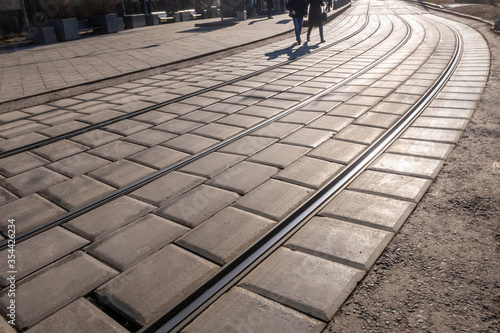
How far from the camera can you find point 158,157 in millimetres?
4551

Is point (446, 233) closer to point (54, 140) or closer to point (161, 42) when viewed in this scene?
point (54, 140)

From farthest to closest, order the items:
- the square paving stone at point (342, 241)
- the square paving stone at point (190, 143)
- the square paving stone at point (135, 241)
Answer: the square paving stone at point (190, 143) → the square paving stone at point (135, 241) → the square paving stone at point (342, 241)

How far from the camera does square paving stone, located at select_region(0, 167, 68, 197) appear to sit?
3.97 metres

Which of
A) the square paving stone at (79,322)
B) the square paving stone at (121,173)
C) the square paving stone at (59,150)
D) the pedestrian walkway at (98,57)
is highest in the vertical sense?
the pedestrian walkway at (98,57)

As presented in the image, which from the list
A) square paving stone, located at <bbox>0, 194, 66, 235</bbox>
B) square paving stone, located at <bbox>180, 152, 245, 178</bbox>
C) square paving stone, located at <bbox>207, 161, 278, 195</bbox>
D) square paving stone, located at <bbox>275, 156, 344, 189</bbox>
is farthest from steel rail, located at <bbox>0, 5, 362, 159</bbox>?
square paving stone, located at <bbox>275, 156, 344, 189</bbox>

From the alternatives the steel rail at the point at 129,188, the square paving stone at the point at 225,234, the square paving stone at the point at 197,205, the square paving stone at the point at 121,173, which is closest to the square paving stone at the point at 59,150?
the square paving stone at the point at 121,173

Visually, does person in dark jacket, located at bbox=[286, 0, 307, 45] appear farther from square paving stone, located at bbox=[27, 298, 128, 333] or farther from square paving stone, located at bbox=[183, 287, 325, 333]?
square paving stone, located at bbox=[27, 298, 128, 333]

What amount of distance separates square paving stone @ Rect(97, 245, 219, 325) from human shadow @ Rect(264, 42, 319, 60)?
331 inches

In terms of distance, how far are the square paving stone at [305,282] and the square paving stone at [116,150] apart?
2.52 meters

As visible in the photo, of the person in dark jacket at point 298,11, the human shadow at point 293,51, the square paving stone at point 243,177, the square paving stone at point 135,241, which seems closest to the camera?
the square paving stone at point 135,241

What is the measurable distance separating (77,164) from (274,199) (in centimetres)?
227

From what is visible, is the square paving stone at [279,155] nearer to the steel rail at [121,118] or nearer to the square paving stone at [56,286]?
the square paving stone at [56,286]

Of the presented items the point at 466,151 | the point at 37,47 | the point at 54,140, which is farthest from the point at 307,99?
the point at 37,47

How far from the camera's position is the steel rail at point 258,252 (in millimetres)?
2301
